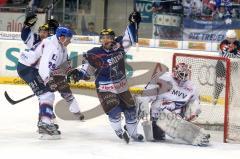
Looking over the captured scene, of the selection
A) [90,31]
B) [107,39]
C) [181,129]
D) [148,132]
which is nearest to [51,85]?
[107,39]

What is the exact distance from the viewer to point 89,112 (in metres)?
8.28

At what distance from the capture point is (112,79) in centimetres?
623

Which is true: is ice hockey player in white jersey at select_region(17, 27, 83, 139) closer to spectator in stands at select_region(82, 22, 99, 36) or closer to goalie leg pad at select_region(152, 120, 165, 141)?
goalie leg pad at select_region(152, 120, 165, 141)

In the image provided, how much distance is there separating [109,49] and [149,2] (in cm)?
654

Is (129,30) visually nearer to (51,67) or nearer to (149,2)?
(51,67)

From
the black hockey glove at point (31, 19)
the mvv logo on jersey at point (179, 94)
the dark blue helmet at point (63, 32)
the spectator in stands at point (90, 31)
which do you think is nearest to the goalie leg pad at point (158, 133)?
the mvv logo on jersey at point (179, 94)

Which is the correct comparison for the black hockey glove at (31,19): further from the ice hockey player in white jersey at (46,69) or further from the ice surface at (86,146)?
the ice surface at (86,146)

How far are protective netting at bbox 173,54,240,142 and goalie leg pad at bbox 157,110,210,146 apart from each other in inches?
24.1

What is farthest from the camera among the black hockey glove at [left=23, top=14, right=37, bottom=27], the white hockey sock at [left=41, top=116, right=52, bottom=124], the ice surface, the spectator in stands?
the spectator in stands

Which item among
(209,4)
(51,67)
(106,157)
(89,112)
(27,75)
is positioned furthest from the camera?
(209,4)

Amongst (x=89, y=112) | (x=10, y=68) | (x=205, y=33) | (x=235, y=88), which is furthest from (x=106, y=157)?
(x=205, y=33)

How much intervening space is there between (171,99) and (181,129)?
1.06 feet

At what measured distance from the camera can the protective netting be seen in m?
6.76

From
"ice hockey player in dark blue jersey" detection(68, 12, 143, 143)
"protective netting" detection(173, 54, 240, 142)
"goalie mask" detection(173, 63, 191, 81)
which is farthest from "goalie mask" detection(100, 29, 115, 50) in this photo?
"protective netting" detection(173, 54, 240, 142)
